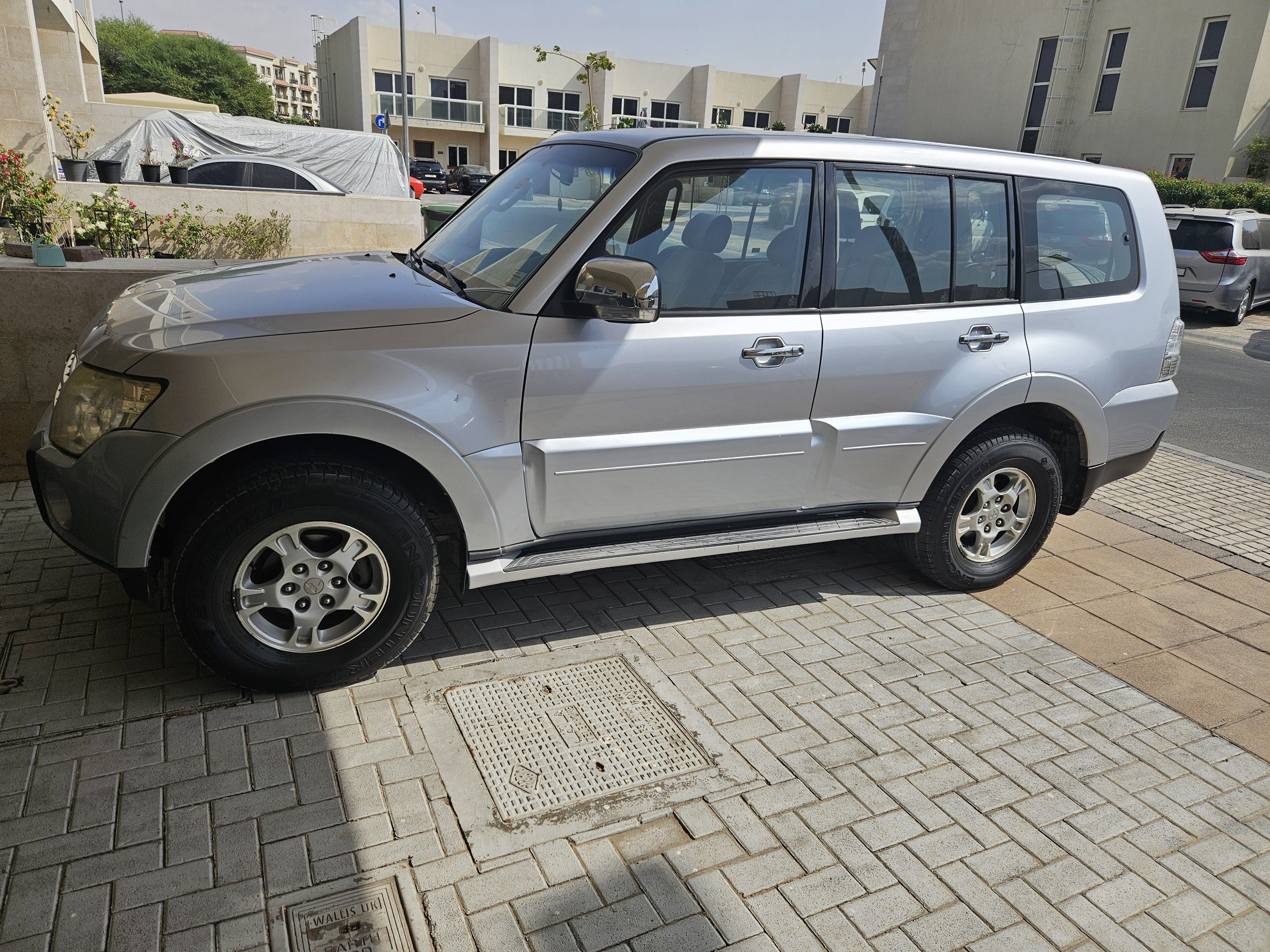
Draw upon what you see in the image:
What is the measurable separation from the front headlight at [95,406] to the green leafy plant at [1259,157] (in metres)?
33.1

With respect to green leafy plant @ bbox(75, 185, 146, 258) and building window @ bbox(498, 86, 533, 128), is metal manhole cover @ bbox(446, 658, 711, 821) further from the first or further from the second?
building window @ bbox(498, 86, 533, 128)

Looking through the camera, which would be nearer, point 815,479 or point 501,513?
point 501,513

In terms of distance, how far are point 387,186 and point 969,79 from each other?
28.9 metres

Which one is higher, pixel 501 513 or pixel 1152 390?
pixel 1152 390

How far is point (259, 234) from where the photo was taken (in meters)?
10.4

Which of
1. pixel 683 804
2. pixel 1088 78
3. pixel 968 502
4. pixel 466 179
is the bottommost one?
pixel 683 804

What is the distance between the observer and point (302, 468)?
10.2ft

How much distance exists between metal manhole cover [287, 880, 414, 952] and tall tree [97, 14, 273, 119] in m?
67.8

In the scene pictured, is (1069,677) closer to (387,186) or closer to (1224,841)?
(1224,841)

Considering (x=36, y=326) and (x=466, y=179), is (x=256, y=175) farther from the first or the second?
(x=466, y=179)

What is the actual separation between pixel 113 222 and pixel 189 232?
5.50ft

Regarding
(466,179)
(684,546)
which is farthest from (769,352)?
(466,179)

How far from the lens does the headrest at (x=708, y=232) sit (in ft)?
11.8

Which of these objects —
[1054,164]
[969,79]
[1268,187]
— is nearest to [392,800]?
[1054,164]
